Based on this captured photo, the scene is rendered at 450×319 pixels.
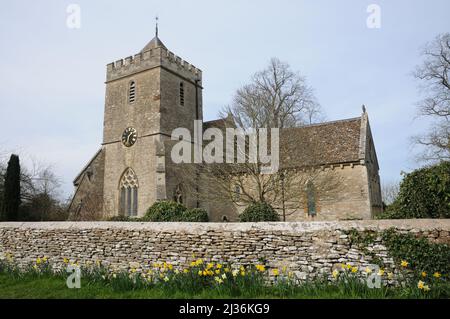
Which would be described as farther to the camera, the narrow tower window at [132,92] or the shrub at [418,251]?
the narrow tower window at [132,92]

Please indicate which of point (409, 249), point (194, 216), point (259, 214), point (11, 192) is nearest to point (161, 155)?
point (194, 216)

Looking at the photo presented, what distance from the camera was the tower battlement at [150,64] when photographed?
22281mm

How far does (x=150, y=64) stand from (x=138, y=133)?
508cm

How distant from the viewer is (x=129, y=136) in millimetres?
21969

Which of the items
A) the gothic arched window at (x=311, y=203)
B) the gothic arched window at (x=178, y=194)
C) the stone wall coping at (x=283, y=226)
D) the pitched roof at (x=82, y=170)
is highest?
the pitched roof at (x=82, y=170)

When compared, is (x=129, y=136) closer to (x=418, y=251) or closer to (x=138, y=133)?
(x=138, y=133)

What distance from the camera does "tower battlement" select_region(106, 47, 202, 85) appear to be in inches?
877

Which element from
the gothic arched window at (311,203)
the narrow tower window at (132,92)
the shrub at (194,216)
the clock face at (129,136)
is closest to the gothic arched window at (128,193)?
the clock face at (129,136)

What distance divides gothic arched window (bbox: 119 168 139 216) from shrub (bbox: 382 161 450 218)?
16.3 metres

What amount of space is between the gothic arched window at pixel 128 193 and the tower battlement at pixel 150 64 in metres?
7.50

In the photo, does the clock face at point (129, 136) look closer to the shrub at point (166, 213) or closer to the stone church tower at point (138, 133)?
the stone church tower at point (138, 133)

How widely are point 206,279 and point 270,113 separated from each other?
12.4 m

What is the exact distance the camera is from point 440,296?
569 centimetres
